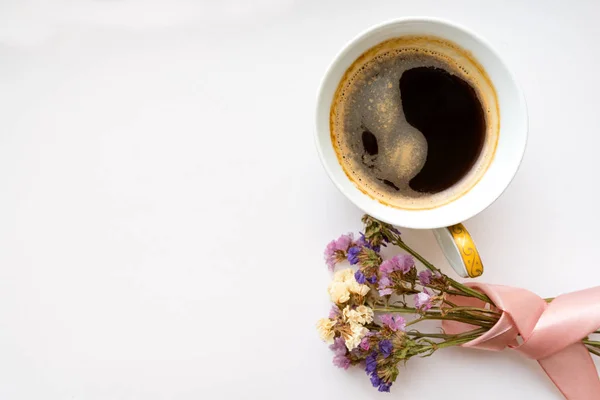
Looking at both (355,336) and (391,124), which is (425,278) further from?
(391,124)

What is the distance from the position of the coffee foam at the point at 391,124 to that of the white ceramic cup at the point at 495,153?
3 centimetres

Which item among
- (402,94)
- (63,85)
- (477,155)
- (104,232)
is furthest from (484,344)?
(63,85)

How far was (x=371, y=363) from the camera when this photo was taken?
965 mm

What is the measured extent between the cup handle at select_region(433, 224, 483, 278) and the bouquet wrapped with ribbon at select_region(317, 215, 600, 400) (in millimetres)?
42

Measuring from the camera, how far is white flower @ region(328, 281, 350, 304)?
99 centimetres

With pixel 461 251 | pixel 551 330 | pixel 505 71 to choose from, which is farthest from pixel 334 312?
pixel 505 71

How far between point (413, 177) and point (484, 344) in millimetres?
317

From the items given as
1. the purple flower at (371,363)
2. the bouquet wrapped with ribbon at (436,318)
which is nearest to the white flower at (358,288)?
the bouquet wrapped with ribbon at (436,318)

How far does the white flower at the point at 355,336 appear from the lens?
0.95m

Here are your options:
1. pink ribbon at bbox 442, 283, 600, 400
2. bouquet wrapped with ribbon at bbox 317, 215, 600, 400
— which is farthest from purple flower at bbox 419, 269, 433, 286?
pink ribbon at bbox 442, 283, 600, 400

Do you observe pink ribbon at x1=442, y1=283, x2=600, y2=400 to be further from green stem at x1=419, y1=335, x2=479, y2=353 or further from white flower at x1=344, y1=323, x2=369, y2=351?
white flower at x1=344, y1=323, x2=369, y2=351

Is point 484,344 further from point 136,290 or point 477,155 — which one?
point 136,290

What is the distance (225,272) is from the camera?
3.57ft

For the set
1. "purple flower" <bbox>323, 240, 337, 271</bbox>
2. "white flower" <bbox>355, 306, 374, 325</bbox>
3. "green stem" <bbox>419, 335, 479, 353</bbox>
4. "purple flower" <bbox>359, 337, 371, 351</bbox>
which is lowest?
"green stem" <bbox>419, 335, 479, 353</bbox>
